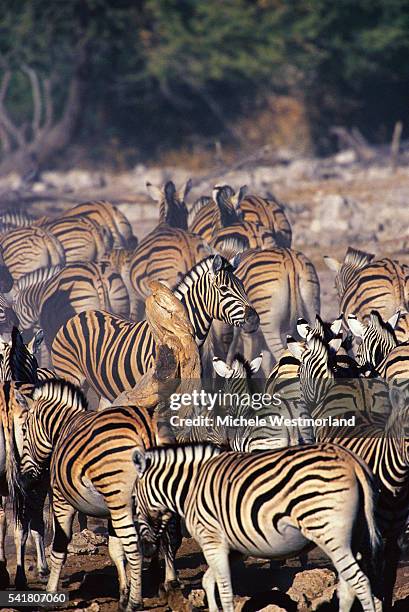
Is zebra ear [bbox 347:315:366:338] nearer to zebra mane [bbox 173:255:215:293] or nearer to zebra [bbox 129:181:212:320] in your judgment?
zebra mane [bbox 173:255:215:293]

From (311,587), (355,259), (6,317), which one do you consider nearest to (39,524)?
(311,587)

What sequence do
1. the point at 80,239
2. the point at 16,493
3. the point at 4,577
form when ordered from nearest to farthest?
the point at 16,493 → the point at 4,577 → the point at 80,239

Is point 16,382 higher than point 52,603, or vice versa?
point 16,382

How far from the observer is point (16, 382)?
7.77 meters

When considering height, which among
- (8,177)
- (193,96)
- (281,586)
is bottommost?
(281,586)

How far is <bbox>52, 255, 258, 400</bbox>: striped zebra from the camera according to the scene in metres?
8.82

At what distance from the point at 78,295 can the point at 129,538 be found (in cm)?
571

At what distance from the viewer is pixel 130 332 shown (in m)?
9.61

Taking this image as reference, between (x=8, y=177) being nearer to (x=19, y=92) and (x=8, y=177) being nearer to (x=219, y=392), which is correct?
(x=19, y=92)

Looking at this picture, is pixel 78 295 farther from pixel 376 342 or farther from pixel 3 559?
pixel 3 559

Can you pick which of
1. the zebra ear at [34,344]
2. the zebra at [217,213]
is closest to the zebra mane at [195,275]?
the zebra ear at [34,344]

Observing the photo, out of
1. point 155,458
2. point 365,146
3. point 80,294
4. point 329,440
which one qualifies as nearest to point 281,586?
point 329,440

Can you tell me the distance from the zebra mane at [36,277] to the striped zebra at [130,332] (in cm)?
280

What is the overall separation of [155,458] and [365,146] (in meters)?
24.3
